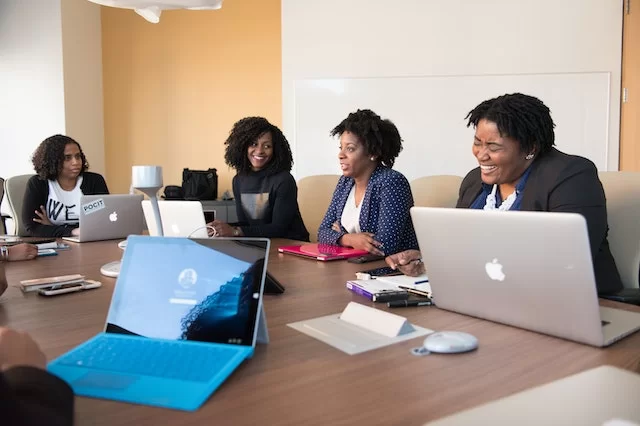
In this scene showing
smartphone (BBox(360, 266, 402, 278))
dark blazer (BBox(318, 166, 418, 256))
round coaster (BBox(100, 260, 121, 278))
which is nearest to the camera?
smartphone (BBox(360, 266, 402, 278))

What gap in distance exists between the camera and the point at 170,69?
509cm

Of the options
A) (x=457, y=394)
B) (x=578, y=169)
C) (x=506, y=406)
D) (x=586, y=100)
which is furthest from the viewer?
(x=586, y=100)

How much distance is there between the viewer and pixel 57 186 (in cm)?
329

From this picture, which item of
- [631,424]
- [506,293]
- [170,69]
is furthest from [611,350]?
[170,69]

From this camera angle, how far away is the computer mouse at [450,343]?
1.03m

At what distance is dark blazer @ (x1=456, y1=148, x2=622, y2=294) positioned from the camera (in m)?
1.70

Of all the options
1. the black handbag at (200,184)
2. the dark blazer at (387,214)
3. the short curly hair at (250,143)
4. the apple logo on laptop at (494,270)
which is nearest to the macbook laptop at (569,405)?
the apple logo on laptop at (494,270)

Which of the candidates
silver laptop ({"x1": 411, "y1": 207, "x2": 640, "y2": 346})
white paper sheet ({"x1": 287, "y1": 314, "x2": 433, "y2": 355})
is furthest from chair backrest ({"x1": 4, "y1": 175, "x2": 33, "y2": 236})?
silver laptop ({"x1": 411, "y1": 207, "x2": 640, "y2": 346})

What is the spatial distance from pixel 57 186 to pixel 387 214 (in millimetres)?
1983

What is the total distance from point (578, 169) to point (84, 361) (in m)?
1.48

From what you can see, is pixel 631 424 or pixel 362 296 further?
pixel 362 296

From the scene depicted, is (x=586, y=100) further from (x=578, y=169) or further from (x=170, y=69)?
(x=170, y=69)

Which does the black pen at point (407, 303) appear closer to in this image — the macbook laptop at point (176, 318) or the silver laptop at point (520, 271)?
the silver laptop at point (520, 271)

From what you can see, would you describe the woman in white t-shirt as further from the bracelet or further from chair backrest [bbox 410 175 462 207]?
chair backrest [bbox 410 175 462 207]
